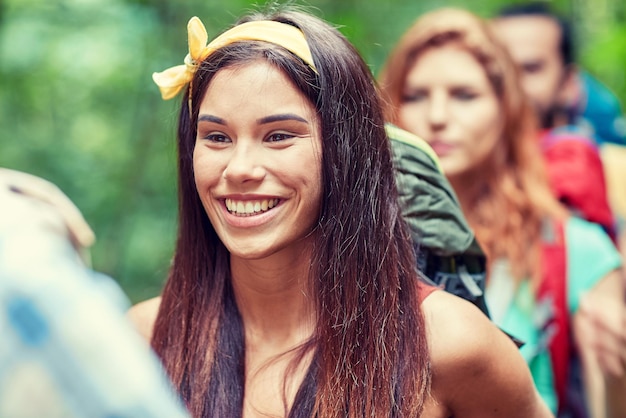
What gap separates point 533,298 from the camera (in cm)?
313

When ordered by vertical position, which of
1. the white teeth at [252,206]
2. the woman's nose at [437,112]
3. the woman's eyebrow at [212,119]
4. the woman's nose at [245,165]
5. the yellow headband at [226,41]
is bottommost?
the woman's nose at [437,112]

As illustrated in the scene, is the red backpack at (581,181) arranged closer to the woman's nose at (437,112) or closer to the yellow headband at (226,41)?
the woman's nose at (437,112)

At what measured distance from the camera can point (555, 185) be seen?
3570 mm

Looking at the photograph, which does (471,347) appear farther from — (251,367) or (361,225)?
(251,367)

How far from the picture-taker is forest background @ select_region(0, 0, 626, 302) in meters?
5.30

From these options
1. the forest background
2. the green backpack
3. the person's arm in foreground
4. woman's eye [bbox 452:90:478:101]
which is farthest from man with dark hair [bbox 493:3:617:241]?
the person's arm in foreground

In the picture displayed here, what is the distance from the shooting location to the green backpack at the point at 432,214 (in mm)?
2443

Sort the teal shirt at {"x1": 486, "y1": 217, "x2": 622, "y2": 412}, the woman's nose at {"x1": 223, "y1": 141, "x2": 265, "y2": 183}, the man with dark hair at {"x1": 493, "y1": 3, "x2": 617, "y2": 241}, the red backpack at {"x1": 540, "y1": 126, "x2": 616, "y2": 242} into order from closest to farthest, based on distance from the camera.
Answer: the woman's nose at {"x1": 223, "y1": 141, "x2": 265, "y2": 183}, the teal shirt at {"x1": 486, "y1": 217, "x2": 622, "y2": 412}, the red backpack at {"x1": 540, "y1": 126, "x2": 616, "y2": 242}, the man with dark hair at {"x1": 493, "y1": 3, "x2": 617, "y2": 241}

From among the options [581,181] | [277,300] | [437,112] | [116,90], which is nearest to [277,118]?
[277,300]

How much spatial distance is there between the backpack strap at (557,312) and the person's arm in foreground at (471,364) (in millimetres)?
841

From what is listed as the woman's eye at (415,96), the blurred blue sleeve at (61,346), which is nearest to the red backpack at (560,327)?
the woman's eye at (415,96)

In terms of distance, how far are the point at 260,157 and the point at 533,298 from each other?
1440 millimetres

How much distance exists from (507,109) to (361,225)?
1.54 metres

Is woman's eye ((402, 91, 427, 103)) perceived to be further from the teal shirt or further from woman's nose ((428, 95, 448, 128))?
the teal shirt
